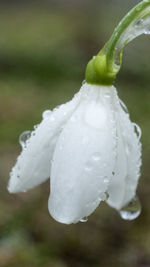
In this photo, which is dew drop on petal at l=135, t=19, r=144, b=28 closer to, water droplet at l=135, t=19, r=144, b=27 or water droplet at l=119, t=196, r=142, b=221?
water droplet at l=135, t=19, r=144, b=27

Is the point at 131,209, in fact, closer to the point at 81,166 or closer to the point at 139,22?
the point at 81,166

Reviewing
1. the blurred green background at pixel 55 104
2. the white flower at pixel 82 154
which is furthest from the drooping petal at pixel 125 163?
the blurred green background at pixel 55 104

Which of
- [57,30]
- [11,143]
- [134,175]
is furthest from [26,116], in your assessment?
[57,30]

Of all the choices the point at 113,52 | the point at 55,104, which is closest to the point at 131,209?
the point at 113,52

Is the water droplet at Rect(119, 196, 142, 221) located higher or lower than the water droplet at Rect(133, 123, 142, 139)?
lower

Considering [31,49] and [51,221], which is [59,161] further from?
[31,49]

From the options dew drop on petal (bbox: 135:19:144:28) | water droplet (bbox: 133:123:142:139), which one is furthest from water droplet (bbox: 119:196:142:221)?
dew drop on petal (bbox: 135:19:144:28)

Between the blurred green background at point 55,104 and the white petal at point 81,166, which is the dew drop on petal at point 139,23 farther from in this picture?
the blurred green background at point 55,104
